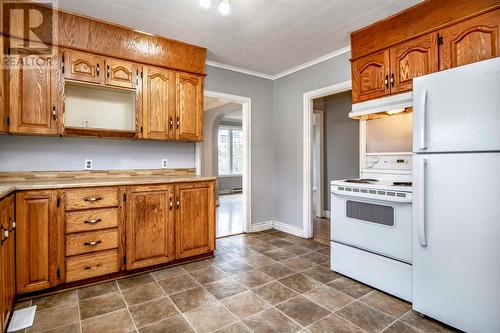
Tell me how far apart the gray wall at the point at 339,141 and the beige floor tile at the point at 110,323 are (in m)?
4.36

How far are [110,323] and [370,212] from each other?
7.57ft

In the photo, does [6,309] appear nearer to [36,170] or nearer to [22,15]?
[36,170]

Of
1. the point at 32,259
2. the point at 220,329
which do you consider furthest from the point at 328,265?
the point at 32,259

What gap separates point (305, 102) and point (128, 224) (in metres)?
2.93

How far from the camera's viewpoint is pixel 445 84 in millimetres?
1926

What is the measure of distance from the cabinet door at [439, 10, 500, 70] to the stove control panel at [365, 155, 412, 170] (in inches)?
36.5

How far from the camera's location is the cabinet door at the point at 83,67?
2701mm

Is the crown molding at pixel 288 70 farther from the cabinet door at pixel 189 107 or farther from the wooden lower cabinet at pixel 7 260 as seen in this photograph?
the wooden lower cabinet at pixel 7 260

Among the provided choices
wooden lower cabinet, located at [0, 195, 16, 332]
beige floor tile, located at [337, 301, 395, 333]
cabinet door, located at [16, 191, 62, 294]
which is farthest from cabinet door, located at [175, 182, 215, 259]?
beige floor tile, located at [337, 301, 395, 333]

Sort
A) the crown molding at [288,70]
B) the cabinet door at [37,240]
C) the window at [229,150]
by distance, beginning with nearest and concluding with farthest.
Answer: the cabinet door at [37,240]
the crown molding at [288,70]
the window at [229,150]

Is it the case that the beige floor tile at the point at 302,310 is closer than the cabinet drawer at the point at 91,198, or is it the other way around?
the beige floor tile at the point at 302,310

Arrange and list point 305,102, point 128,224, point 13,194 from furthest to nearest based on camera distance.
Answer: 1. point 305,102
2. point 128,224
3. point 13,194

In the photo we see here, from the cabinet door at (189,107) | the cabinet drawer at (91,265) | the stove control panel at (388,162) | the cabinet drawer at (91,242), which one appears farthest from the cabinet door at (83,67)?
the stove control panel at (388,162)

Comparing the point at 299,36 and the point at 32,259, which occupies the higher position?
the point at 299,36
